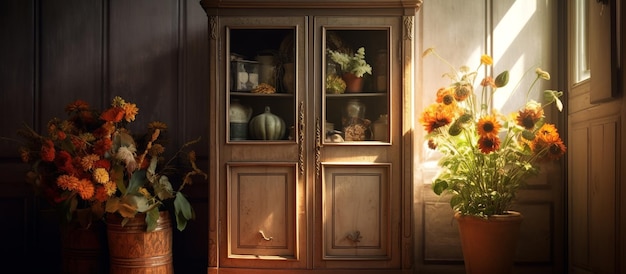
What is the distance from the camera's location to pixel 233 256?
10.7 feet

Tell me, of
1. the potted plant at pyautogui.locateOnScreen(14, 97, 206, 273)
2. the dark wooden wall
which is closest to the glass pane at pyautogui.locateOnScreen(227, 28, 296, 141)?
the potted plant at pyautogui.locateOnScreen(14, 97, 206, 273)

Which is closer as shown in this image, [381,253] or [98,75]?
[381,253]

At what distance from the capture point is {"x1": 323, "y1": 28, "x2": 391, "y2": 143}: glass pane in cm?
327

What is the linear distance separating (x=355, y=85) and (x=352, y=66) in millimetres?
107

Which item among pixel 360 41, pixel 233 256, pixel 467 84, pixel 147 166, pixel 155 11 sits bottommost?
pixel 233 256

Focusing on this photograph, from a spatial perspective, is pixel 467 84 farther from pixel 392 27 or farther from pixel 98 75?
pixel 98 75

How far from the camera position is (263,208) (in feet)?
10.7

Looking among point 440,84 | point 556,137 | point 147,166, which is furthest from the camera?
point 440,84

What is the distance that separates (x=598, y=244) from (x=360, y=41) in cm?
165

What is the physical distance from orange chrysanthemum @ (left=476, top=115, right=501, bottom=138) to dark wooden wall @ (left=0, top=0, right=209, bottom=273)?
1.69 m

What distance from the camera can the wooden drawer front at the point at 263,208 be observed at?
10.7ft

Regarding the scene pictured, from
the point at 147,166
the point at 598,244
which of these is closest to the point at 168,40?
the point at 147,166

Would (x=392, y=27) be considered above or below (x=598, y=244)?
above

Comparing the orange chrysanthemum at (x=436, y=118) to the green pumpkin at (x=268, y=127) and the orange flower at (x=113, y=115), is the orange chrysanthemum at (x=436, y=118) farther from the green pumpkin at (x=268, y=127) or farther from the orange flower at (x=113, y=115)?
the orange flower at (x=113, y=115)
